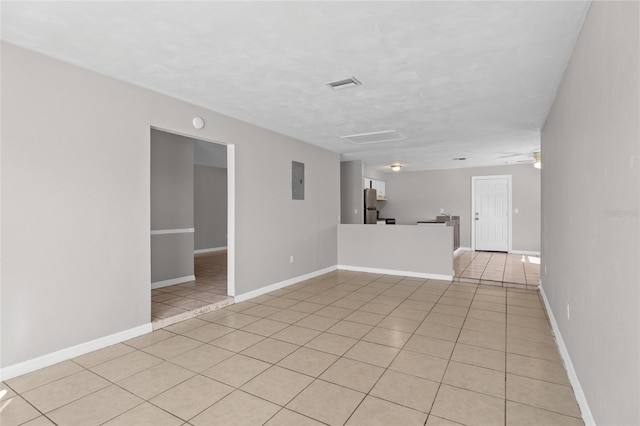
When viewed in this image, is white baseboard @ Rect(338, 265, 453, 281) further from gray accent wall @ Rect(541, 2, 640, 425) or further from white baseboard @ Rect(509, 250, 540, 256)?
Answer: white baseboard @ Rect(509, 250, 540, 256)

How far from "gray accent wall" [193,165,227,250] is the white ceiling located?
5.41 m

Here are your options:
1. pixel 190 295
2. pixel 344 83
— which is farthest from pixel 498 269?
pixel 190 295

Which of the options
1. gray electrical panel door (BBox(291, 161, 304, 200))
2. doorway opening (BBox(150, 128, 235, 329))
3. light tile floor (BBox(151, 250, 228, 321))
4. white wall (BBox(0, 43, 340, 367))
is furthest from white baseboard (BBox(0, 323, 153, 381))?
gray electrical panel door (BBox(291, 161, 304, 200))

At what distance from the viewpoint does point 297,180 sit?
5.75 m

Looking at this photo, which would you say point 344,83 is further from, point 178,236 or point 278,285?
point 178,236

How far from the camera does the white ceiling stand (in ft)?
6.95

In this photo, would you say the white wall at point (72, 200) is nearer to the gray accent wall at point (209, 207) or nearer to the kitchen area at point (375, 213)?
the kitchen area at point (375, 213)

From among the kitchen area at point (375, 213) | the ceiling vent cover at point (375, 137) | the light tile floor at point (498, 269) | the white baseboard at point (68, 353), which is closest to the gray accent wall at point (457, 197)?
the kitchen area at point (375, 213)

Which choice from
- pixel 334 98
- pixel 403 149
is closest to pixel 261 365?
pixel 334 98

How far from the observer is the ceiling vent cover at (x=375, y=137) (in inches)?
210

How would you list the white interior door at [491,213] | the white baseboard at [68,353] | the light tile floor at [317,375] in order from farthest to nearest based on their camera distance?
the white interior door at [491,213] → the white baseboard at [68,353] → the light tile floor at [317,375]

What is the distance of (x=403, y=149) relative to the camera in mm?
6660

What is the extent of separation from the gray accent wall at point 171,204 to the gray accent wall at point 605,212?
5.03m

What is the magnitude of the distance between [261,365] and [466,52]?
3.05m
